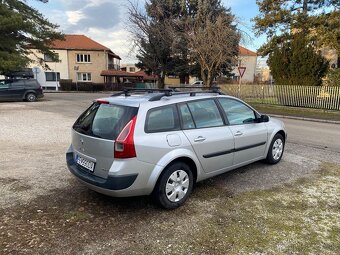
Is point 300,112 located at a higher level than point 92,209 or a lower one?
higher

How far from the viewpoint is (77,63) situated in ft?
140

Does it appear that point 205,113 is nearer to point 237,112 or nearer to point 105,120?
point 237,112

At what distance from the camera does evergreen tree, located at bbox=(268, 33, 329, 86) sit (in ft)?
64.7

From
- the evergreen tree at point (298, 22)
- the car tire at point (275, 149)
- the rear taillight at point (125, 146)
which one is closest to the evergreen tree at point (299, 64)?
the evergreen tree at point (298, 22)

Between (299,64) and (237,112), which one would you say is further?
(299,64)

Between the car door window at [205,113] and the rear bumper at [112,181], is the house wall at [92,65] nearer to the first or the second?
the car door window at [205,113]

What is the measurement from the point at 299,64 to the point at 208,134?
1884 centimetres

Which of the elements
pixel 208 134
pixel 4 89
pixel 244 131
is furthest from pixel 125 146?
pixel 4 89

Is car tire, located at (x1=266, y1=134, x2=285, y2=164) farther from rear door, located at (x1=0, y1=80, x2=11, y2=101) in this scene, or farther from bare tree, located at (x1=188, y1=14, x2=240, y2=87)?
rear door, located at (x1=0, y1=80, x2=11, y2=101)

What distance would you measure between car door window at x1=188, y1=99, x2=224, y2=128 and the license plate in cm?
154

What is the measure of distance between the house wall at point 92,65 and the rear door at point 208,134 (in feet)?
134

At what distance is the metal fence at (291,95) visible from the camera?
1694cm

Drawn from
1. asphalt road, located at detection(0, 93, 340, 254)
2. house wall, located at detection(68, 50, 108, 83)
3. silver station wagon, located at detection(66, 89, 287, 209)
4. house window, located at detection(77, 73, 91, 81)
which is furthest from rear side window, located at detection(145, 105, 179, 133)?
house window, located at detection(77, 73, 91, 81)

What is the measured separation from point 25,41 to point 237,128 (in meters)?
22.0
